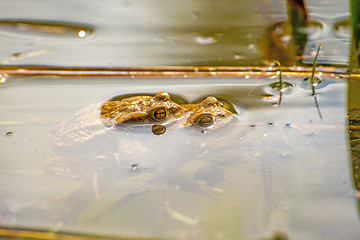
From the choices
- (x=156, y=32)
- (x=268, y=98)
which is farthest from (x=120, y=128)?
(x=156, y=32)

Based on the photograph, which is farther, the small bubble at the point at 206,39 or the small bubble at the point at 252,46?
the small bubble at the point at 206,39

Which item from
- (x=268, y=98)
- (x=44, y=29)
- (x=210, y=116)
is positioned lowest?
(x=210, y=116)

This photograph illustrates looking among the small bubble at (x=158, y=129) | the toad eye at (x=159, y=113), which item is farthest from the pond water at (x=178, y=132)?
the toad eye at (x=159, y=113)

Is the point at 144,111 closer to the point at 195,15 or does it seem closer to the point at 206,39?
the point at 206,39

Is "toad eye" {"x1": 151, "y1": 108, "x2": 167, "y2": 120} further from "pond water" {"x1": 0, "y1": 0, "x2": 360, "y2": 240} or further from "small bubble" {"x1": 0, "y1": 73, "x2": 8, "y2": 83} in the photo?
"small bubble" {"x1": 0, "y1": 73, "x2": 8, "y2": 83}

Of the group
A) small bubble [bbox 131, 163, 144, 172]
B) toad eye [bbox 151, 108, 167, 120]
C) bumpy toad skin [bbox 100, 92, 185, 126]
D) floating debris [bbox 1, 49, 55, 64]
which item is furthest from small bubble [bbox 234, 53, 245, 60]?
floating debris [bbox 1, 49, 55, 64]

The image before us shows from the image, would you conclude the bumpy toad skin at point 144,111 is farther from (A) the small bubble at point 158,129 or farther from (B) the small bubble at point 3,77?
(B) the small bubble at point 3,77

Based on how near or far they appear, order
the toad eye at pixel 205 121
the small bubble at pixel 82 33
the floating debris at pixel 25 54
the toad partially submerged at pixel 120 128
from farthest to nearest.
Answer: the small bubble at pixel 82 33 → the floating debris at pixel 25 54 → the toad eye at pixel 205 121 → the toad partially submerged at pixel 120 128
